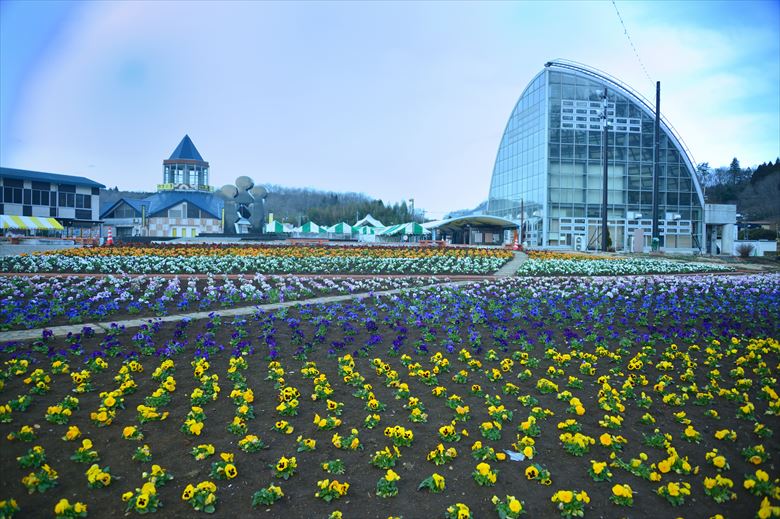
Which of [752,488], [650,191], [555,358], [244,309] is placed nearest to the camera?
[752,488]

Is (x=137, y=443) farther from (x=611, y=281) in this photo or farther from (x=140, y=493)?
(x=611, y=281)

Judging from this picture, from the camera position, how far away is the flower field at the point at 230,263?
52.0ft

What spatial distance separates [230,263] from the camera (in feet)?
56.0

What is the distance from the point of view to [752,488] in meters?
3.95

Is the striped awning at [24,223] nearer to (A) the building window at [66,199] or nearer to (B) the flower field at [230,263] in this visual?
(A) the building window at [66,199]

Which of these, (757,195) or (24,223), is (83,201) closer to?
(24,223)

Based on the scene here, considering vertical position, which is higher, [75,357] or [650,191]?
[650,191]

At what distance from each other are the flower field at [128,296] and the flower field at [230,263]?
8.41 ft

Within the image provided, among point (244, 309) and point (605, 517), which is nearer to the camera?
point (605, 517)

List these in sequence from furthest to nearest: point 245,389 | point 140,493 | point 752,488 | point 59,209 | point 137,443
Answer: point 59,209 → point 245,389 → point 137,443 → point 752,488 → point 140,493

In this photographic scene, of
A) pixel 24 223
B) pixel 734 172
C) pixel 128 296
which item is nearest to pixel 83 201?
pixel 24 223

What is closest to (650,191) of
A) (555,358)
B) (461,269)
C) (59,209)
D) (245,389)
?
(461,269)

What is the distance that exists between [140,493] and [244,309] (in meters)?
6.37

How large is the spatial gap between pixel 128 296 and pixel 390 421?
24.1ft
